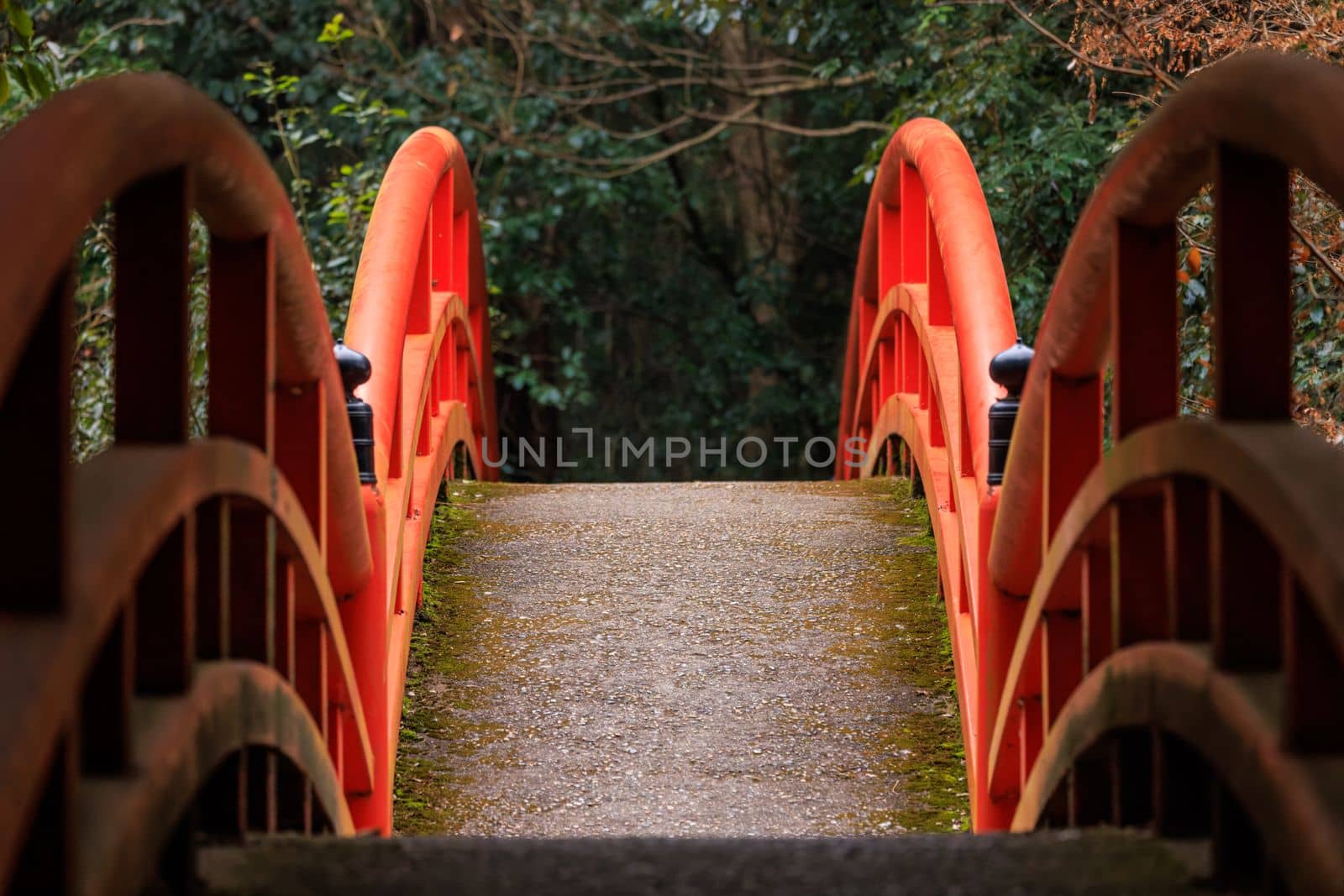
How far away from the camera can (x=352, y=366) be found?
3.30 meters

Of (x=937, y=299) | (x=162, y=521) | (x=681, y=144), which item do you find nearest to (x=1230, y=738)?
(x=162, y=521)

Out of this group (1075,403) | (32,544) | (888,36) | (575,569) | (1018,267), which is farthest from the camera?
(888,36)

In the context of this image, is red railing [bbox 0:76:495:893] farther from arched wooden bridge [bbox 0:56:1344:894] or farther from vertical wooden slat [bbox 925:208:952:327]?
vertical wooden slat [bbox 925:208:952:327]

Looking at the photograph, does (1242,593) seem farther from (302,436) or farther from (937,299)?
(937,299)

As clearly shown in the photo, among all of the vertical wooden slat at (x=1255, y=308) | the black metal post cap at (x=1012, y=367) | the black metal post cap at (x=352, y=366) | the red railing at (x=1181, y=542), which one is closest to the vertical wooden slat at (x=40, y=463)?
the red railing at (x=1181, y=542)

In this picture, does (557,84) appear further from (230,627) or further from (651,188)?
(230,627)

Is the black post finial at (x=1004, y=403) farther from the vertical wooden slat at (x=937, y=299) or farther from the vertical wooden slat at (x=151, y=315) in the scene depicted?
the vertical wooden slat at (x=151, y=315)

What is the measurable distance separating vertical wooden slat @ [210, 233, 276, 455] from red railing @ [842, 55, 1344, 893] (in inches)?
43.4

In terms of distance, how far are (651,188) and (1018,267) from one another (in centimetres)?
443

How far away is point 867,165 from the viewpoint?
787 centimetres

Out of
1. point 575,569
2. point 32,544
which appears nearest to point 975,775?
point 575,569

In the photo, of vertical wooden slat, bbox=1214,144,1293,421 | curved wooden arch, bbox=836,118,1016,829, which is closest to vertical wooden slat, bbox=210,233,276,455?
vertical wooden slat, bbox=1214,144,1293,421

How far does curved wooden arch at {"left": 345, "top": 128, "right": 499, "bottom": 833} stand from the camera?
331 centimetres

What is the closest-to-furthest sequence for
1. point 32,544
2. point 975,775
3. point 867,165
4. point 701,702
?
point 32,544
point 975,775
point 701,702
point 867,165
